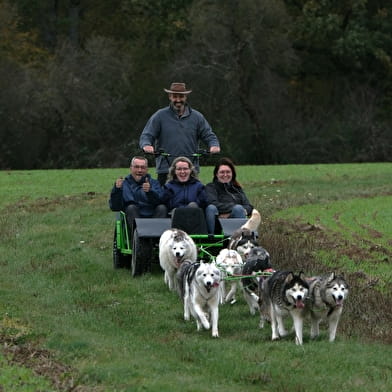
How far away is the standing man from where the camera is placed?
49.3ft

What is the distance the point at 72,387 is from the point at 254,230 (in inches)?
213

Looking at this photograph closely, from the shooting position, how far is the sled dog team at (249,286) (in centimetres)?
979

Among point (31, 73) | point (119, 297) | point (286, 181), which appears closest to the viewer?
point (119, 297)

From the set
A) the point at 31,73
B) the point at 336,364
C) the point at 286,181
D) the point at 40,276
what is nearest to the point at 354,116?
the point at 31,73

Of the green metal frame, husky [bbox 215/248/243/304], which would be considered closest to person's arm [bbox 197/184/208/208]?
the green metal frame

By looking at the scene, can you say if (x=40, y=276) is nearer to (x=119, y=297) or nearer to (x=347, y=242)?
(x=119, y=297)

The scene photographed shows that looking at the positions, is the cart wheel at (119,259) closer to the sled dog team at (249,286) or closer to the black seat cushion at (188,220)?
the black seat cushion at (188,220)

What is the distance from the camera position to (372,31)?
50562 millimetres

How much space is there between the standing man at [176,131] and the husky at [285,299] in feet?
16.4

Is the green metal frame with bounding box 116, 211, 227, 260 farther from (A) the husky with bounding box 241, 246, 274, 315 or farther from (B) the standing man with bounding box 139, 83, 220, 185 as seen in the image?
(B) the standing man with bounding box 139, 83, 220, 185

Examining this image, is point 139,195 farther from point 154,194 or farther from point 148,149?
point 148,149

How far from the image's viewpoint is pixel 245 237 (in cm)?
1230

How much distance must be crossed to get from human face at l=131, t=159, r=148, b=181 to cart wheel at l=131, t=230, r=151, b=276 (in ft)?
3.29

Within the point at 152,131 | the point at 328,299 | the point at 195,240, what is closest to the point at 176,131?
the point at 152,131
